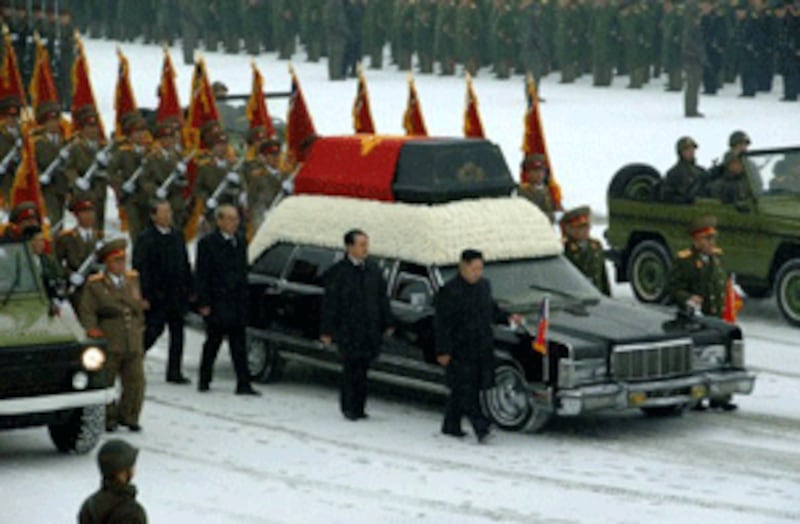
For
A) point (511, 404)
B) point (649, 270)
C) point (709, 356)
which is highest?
point (709, 356)

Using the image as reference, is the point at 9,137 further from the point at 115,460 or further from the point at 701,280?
the point at 115,460

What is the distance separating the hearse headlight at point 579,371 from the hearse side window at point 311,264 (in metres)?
2.72

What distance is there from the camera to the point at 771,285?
72.4 ft

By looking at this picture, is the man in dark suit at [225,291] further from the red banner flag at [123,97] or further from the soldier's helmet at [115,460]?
the red banner flag at [123,97]

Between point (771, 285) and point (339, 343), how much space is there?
650 centimetres

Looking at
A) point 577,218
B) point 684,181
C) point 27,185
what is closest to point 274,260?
A: point 27,185

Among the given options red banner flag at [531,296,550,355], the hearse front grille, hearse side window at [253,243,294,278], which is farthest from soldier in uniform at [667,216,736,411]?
hearse side window at [253,243,294,278]

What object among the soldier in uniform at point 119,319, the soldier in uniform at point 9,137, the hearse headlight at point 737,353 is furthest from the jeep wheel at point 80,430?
the soldier in uniform at point 9,137

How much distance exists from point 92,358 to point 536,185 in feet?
27.5

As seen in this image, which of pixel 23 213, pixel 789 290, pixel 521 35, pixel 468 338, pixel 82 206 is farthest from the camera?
pixel 521 35

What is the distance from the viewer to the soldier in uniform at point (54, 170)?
25.6 metres

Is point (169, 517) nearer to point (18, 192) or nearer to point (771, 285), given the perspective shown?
point (18, 192)

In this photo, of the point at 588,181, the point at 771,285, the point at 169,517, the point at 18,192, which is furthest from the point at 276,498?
the point at 588,181

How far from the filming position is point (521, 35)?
45281 millimetres
